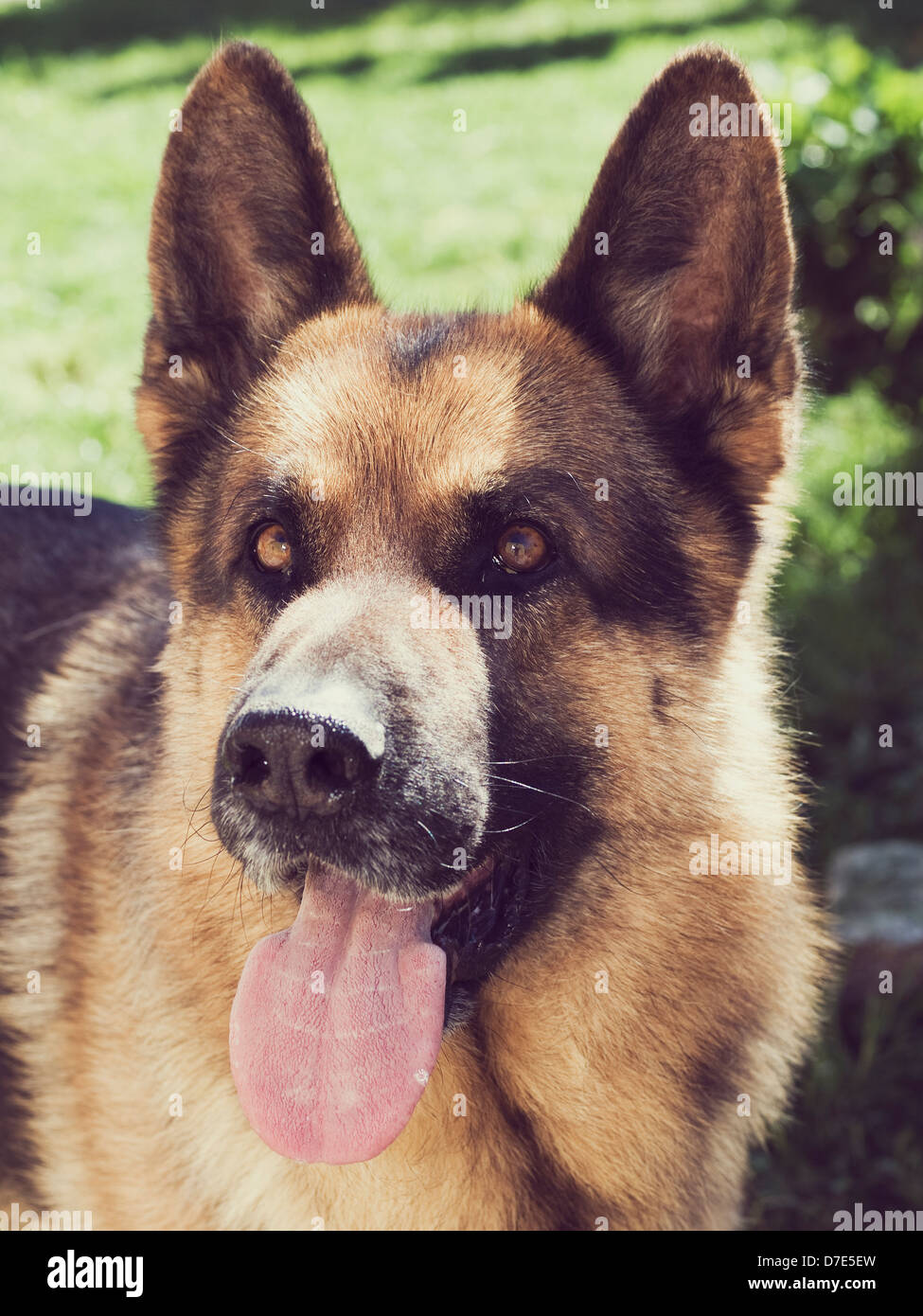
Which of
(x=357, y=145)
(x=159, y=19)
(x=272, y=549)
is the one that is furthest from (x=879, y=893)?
(x=159, y=19)

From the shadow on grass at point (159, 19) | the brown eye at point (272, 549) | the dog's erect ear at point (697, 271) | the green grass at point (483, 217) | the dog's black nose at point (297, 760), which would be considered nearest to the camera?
the dog's black nose at point (297, 760)

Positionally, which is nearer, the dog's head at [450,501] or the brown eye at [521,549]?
the dog's head at [450,501]

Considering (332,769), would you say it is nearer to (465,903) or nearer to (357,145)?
(465,903)

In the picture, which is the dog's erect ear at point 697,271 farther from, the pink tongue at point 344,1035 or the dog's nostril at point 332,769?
the pink tongue at point 344,1035

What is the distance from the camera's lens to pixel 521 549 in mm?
2412

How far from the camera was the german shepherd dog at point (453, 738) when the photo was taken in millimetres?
2262

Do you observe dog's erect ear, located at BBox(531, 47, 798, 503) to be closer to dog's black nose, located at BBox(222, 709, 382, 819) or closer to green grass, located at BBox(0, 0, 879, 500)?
green grass, located at BBox(0, 0, 879, 500)

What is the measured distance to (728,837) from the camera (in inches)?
102

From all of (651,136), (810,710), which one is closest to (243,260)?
(651,136)

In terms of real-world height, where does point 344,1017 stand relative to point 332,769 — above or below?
below

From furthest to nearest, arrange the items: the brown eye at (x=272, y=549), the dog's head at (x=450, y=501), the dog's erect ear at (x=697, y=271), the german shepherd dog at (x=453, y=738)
Answer: the brown eye at (x=272, y=549)
the dog's erect ear at (x=697, y=271)
the german shepherd dog at (x=453, y=738)
the dog's head at (x=450, y=501)

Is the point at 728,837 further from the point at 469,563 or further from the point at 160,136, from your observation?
the point at 160,136

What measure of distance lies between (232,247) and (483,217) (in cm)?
698

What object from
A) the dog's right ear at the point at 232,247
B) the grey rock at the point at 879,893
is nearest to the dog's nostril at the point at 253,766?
the dog's right ear at the point at 232,247
